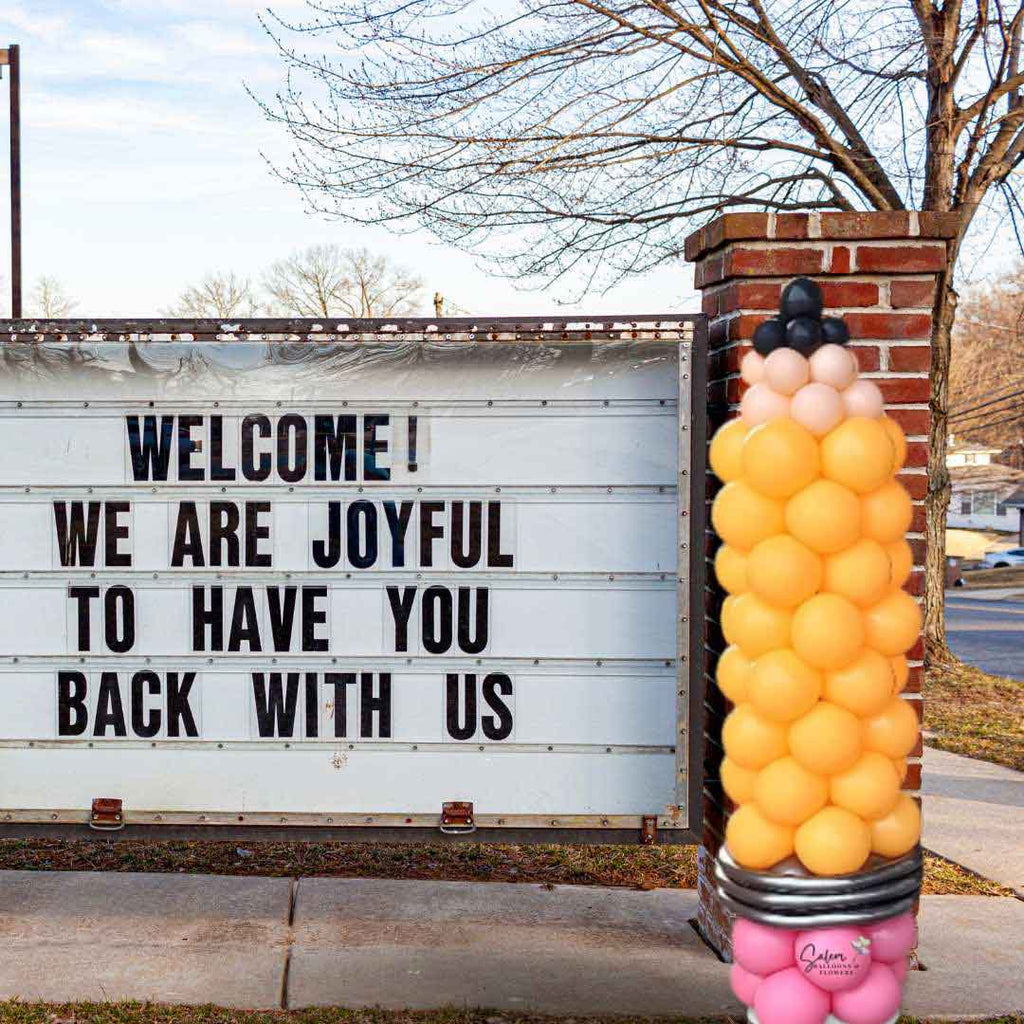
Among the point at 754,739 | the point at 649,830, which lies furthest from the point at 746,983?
the point at 649,830

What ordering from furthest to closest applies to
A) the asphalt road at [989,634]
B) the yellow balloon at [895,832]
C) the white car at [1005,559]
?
the white car at [1005,559]
the asphalt road at [989,634]
the yellow balloon at [895,832]

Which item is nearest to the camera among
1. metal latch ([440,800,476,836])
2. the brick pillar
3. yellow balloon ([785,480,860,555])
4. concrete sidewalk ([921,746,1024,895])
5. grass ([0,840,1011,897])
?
yellow balloon ([785,480,860,555])

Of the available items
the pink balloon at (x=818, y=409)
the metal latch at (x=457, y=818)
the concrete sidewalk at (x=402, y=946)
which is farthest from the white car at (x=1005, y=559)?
the pink balloon at (x=818, y=409)

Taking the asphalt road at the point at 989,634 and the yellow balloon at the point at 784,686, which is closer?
the yellow balloon at the point at 784,686

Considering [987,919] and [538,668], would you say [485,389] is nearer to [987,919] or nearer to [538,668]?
[538,668]

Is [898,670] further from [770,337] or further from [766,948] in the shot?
[770,337]

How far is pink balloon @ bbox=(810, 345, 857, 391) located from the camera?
9.11 feet

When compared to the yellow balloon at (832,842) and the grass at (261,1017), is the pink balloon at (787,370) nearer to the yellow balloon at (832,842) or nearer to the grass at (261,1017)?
the yellow balloon at (832,842)

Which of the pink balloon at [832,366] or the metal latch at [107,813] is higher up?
the pink balloon at [832,366]

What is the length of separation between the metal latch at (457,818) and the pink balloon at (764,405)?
Result: 7.33 ft

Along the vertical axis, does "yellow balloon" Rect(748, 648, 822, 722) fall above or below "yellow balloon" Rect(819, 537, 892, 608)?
below

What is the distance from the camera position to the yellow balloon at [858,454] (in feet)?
8.90

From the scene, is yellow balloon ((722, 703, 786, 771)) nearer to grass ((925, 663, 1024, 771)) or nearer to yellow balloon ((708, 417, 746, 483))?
yellow balloon ((708, 417, 746, 483))

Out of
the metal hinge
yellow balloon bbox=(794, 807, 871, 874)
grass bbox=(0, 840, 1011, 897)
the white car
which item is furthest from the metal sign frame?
the white car
